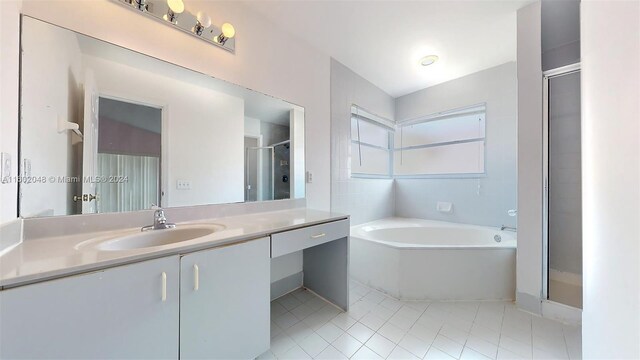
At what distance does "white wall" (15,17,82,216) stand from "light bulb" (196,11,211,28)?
61 centimetres

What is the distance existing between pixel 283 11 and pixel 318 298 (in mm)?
2331

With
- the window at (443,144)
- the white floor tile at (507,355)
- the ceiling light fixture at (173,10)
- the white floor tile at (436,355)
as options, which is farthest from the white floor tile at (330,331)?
the window at (443,144)

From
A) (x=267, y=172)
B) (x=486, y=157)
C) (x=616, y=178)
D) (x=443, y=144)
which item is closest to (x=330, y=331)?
(x=267, y=172)

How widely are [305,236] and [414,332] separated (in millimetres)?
967

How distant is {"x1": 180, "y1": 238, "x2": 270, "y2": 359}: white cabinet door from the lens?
2.88 ft

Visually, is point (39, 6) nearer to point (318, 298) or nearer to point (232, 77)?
point (232, 77)

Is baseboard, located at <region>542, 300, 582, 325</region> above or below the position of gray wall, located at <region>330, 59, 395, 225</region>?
below

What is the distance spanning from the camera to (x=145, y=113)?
124 centimetres

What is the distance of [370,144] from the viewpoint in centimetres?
Result: 300

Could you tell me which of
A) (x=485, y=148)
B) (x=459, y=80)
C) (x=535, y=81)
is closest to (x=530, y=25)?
(x=535, y=81)

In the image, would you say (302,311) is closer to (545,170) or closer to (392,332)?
(392,332)

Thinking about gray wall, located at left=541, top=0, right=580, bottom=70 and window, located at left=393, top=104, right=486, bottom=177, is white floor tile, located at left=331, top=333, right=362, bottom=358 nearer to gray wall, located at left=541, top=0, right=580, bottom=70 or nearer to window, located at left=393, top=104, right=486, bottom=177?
window, located at left=393, top=104, right=486, bottom=177

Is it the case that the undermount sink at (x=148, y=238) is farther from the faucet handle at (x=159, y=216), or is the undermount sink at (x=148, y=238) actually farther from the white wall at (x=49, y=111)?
the white wall at (x=49, y=111)

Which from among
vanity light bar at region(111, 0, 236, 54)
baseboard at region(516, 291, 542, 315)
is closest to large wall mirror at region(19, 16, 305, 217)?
vanity light bar at region(111, 0, 236, 54)
